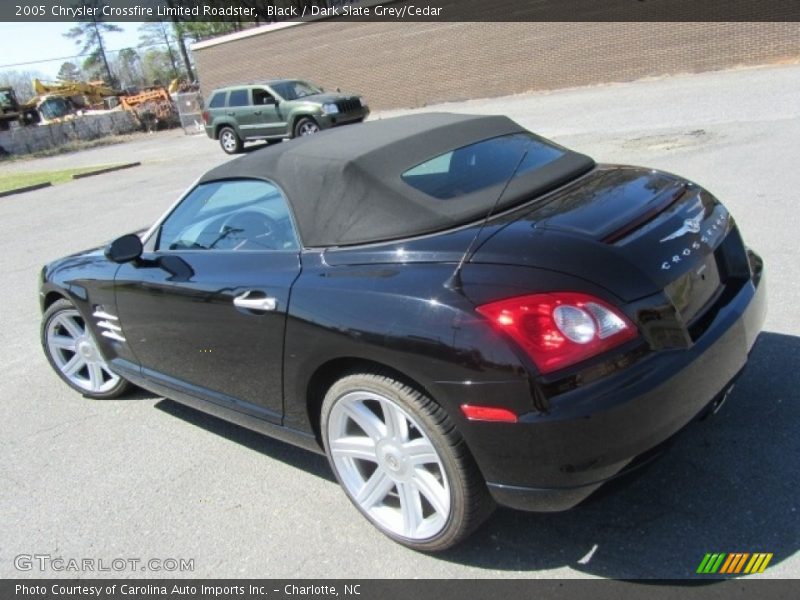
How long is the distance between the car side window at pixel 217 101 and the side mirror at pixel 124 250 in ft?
58.2

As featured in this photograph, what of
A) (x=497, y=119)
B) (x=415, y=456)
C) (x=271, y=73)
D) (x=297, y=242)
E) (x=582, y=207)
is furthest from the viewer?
(x=271, y=73)

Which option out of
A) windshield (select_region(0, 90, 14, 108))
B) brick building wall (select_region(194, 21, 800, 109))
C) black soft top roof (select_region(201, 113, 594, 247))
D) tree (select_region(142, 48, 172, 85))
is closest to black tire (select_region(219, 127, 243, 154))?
brick building wall (select_region(194, 21, 800, 109))

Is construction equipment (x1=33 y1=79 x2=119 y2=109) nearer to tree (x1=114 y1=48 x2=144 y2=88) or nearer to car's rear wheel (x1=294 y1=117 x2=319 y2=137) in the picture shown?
tree (x1=114 y1=48 x2=144 y2=88)

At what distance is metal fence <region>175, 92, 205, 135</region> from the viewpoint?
30984mm

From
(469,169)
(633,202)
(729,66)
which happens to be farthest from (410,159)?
(729,66)

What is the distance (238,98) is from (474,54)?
984 cm

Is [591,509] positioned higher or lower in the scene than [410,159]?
lower

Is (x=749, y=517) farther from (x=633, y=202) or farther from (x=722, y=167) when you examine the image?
(x=722, y=167)

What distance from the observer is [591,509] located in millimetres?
2834

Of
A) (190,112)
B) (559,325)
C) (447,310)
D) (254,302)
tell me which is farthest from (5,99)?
(559,325)

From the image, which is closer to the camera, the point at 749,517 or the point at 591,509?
the point at 749,517

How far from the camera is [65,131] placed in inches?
1432

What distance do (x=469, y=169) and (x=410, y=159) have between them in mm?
282

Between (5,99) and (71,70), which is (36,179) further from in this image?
(71,70)
